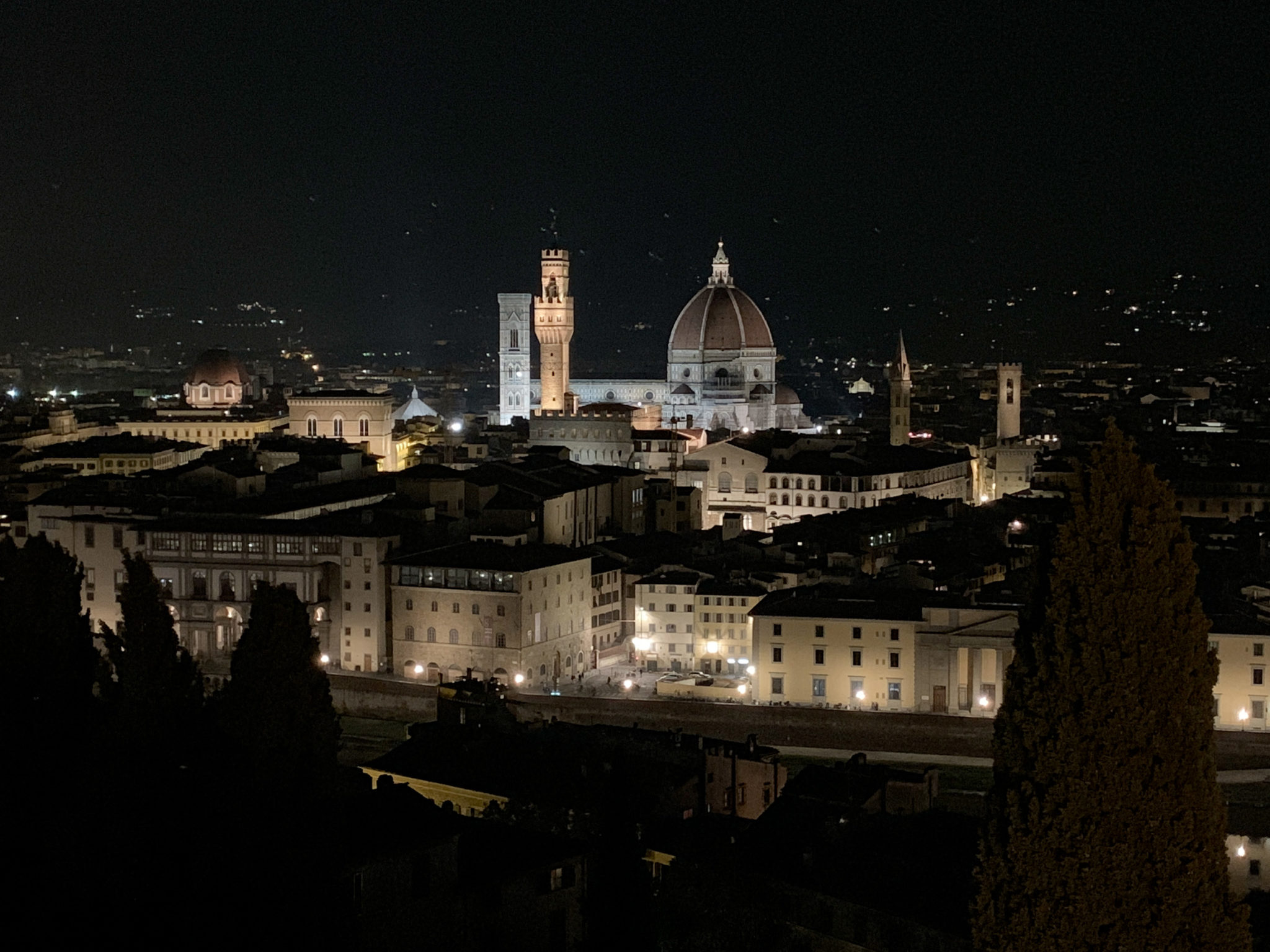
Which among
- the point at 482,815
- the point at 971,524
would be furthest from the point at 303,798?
the point at 971,524

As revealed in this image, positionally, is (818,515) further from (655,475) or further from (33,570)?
(33,570)

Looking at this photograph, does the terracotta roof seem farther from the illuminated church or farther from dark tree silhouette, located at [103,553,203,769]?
dark tree silhouette, located at [103,553,203,769]

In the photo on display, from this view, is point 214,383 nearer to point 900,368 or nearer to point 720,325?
point 720,325

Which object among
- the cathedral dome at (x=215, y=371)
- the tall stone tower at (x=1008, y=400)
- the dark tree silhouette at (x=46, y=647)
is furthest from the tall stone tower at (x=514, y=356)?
the dark tree silhouette at (x=46, y=647)

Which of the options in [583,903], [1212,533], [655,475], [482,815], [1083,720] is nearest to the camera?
[1083,720]

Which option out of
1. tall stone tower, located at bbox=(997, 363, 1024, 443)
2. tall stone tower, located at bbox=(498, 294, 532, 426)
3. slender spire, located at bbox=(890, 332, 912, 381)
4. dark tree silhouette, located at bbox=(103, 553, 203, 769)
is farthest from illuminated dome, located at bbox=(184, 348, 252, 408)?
dark tree silhouette, located at bbox=(103, 553, 203, 769)

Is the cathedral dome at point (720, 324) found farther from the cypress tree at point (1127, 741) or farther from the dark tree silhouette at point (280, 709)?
the cypress tree at point (1127, 741)
